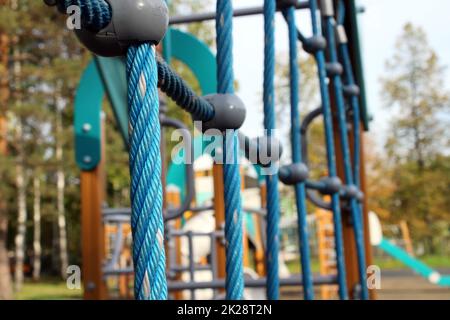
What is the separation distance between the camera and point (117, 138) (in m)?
7.80

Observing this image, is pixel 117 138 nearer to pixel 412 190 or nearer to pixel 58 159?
pixel 58 159

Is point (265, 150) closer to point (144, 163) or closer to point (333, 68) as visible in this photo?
point (144, 163)

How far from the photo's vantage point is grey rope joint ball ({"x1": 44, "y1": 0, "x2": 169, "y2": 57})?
365 millimetres

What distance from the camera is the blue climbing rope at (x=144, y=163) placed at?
1.18ft

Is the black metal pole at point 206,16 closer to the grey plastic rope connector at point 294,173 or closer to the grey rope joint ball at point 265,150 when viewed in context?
the grey plastic rope connector at point 294,173

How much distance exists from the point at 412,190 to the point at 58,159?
817 centimetres

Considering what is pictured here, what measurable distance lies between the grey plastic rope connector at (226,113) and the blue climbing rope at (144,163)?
0.20 metres

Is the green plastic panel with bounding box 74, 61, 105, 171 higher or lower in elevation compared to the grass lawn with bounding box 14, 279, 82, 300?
higher

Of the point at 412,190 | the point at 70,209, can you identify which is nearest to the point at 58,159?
the point at 70,209

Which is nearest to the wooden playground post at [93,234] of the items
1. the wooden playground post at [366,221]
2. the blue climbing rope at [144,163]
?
the wooden playground post at [366,221]

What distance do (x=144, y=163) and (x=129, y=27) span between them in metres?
0.09

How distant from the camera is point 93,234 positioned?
2.01 m

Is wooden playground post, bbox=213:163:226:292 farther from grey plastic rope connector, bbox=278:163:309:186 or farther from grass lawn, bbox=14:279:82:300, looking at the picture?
grey plastic rope connector, bbox=278:163:309:186
